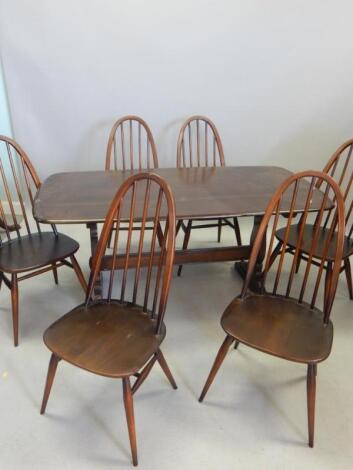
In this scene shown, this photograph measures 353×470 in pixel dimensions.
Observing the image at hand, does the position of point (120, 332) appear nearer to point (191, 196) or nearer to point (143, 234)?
point (143, 234)

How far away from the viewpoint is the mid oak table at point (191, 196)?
1.62 m

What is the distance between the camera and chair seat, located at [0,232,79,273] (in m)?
1.75

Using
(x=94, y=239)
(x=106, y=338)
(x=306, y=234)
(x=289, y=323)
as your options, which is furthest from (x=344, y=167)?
(x=106, y=338)

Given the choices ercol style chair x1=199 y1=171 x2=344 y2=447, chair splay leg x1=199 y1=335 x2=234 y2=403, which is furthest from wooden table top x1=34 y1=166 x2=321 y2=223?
chair splay leg x1=199 y1=335 x2=234 y2=403

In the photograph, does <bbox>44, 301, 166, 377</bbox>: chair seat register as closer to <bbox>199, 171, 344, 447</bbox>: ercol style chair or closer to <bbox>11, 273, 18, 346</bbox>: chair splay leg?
<bbox>199, 171, 344, 447</bbox>: ercol style chair

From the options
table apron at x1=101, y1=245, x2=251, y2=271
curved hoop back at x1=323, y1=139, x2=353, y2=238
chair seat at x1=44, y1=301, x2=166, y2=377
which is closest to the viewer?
chair seat at x1=44, y1=301, x2=166, y2=377

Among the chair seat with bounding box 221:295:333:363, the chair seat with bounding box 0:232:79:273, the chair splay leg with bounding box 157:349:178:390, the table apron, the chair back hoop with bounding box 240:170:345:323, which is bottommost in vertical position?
the chair splay leg with bounding box 157:349:178:390

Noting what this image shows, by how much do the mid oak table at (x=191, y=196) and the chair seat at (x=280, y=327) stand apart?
42cm

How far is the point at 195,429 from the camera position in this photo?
1427 millimetres

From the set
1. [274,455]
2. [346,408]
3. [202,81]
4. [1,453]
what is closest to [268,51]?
[202,81]

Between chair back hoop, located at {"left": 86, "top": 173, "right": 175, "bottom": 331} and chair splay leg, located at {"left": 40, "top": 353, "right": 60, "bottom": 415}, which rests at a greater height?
chair back hoop, located at {"left": 86, "top": 173, "right": 175, "bottom": 331}

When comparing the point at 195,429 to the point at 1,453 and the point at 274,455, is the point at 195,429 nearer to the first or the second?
the point at 274,455

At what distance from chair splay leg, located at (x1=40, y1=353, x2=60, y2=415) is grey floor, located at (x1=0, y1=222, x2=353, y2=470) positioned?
0.05 metres

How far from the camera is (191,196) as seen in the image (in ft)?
6.01
